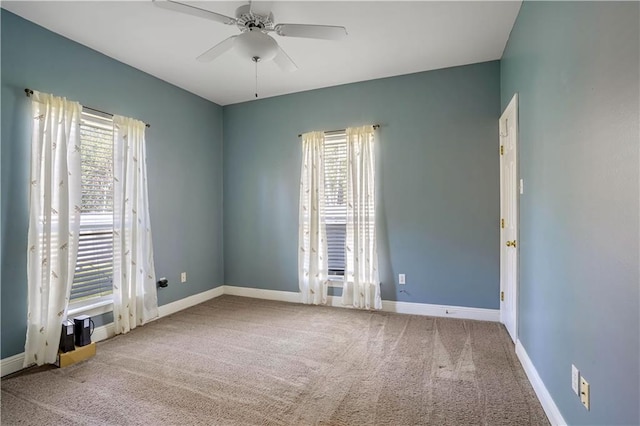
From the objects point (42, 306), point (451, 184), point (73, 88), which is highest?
point (73, 88)

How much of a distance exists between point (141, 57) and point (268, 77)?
1.33 m

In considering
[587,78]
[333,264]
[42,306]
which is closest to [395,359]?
[333,264]

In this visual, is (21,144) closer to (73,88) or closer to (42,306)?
(73,88)

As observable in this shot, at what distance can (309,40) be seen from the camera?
9.53 feet

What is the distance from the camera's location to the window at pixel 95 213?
2.96m

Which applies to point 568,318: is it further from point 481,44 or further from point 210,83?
point 210,83

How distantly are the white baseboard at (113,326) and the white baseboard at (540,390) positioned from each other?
3.67 m

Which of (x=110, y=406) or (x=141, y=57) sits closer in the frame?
(x=110, y=406)

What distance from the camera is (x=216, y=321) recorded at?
3551 mm

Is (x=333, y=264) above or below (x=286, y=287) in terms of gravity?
above

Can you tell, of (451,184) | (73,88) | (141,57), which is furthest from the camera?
(451,184)

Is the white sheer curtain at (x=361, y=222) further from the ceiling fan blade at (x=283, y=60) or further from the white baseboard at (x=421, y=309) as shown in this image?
the ceiling fan blade at (x=283, y=60)

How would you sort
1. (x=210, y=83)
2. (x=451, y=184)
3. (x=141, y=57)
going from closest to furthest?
1. (x=141, y=57)
2. (x=451, y=184)
3. (x=210, y=83)

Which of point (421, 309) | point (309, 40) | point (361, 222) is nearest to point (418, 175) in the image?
point (361, 222)
